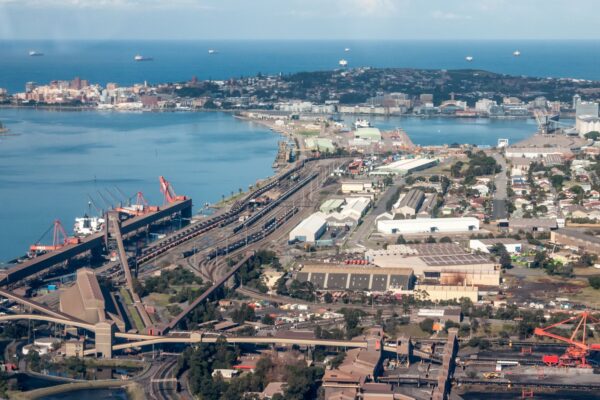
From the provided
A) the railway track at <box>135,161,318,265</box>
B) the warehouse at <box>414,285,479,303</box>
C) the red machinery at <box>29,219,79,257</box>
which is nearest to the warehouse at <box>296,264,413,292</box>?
the warehouse at <box>414,285,479,303</box>

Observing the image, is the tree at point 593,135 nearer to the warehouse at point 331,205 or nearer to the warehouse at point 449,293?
the warehouse at point 331,205

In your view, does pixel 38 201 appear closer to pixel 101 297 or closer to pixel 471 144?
pixel 101 297

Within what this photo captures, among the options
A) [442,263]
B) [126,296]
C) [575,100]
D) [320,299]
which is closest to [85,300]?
[126,296]

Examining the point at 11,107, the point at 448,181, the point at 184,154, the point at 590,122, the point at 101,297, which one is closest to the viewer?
the point at 101,297

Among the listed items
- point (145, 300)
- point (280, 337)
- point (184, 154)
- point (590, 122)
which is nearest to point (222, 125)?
point (184, 154)

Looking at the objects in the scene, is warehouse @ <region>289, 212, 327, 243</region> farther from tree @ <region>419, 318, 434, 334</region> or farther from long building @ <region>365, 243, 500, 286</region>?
tree @ <region>419, 318, 434, 334</region>

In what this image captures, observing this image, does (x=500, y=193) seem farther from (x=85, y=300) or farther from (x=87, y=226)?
(x=85, y=300)

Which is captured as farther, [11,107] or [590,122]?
[11,107]
